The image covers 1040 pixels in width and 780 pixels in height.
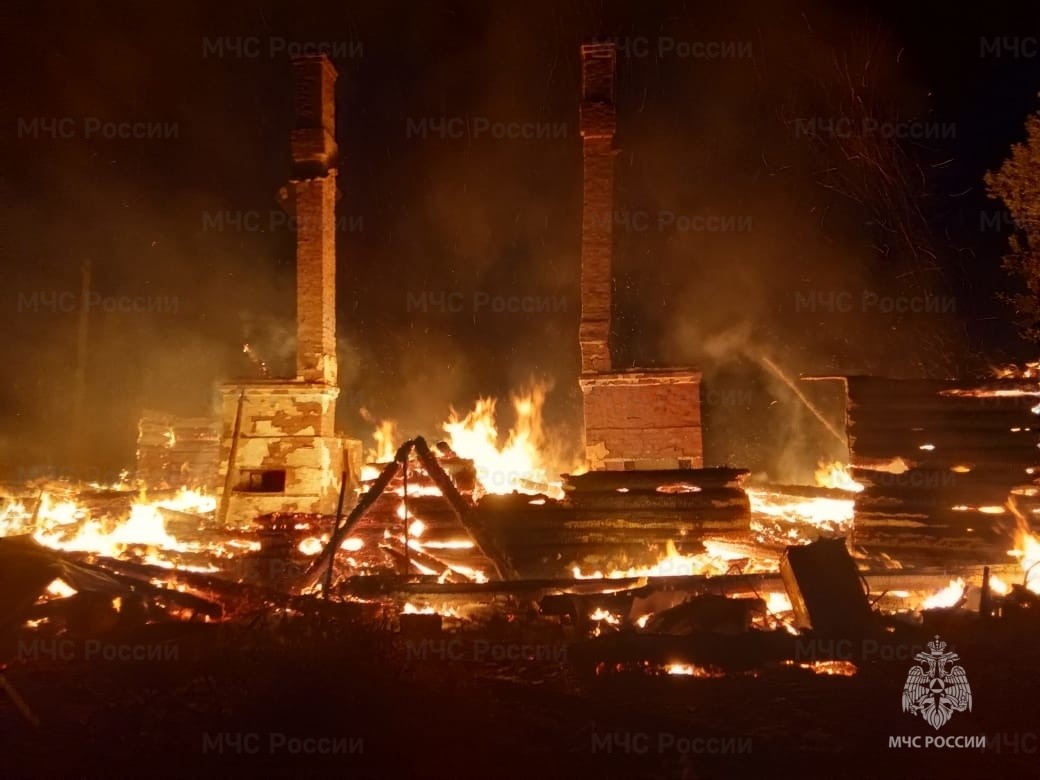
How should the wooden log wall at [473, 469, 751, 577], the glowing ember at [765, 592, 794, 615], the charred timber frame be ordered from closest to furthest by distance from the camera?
the glowing ember at [765, 592, 794, 615], the charred timber frame, the wooden log wall at [473, 469, 751, 577]

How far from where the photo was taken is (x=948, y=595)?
7625 millimetres

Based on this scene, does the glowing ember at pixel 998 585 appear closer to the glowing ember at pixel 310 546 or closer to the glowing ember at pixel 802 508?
the glowing ember at pixel 802 508

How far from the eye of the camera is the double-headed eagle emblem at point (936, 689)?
4.99 m

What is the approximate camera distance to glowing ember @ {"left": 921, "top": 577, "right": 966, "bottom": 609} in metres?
7.55

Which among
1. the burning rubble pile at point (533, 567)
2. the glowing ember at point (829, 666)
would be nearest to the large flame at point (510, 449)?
the burning rubble pile at point (533, 567)

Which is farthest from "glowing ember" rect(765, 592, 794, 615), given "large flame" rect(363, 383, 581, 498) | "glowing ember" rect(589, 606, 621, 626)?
"large flame" rect(363, 383, 581, 498)

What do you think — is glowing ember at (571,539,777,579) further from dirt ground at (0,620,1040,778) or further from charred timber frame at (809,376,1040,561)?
dirt ground at (0,620,1040,778)

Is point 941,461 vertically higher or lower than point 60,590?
higher

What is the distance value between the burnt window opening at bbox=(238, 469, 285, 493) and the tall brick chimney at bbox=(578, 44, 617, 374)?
5.75 meters

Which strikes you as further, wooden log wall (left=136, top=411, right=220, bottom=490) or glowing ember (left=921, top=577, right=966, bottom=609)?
wooden log wall (left=136, top=411, right=220, bottom=490)

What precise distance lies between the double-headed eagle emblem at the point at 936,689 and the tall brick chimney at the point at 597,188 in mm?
Answer: 7220

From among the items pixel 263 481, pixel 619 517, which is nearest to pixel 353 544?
pixel 263 481

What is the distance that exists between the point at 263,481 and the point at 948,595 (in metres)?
10.3

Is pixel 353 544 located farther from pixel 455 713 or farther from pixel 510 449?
pixel 510 449
